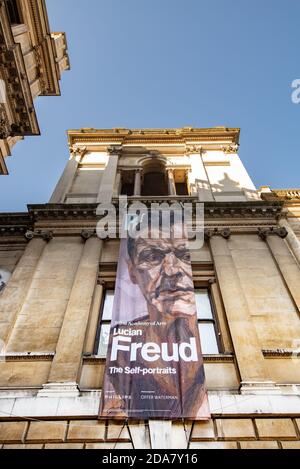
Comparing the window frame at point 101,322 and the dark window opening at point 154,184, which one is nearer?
the window frame at point 101,322

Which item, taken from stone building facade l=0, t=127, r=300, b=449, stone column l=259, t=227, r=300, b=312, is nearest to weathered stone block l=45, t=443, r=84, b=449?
stone building facade l=0, t=127, r=300, b=449

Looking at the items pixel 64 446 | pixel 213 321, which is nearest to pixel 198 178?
pixel 213 321

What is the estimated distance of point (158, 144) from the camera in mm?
23312

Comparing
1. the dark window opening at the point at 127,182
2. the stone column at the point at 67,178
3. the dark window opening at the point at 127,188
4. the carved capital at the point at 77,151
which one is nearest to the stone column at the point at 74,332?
the stone column at the point at 67,178

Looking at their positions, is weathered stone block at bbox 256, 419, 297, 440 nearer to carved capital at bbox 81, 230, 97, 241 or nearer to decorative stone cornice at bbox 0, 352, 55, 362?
decorative stone cornice at bbox 0, 352, 55, 362

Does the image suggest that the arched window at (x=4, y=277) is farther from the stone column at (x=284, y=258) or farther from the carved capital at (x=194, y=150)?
the carved capital at (x=194, y=150)

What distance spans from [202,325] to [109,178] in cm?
1078

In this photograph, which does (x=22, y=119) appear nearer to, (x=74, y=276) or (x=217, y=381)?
(x=74, y=276)

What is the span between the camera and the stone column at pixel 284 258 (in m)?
11.3

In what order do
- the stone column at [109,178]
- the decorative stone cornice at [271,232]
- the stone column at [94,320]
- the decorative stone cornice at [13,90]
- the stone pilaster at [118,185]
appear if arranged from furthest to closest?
the stone pilaster at [118,185] → the stone column at [109,178] → the decorative stone cornice at [271,232] → the decorative stone cornice at [13,90] → the stone column at [94,320]

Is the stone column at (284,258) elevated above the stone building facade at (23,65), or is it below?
below

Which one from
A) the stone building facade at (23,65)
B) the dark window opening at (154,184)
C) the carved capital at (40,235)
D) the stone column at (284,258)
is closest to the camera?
the stone column at (284,258)

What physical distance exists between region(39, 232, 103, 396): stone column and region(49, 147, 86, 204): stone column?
5.28 meters
